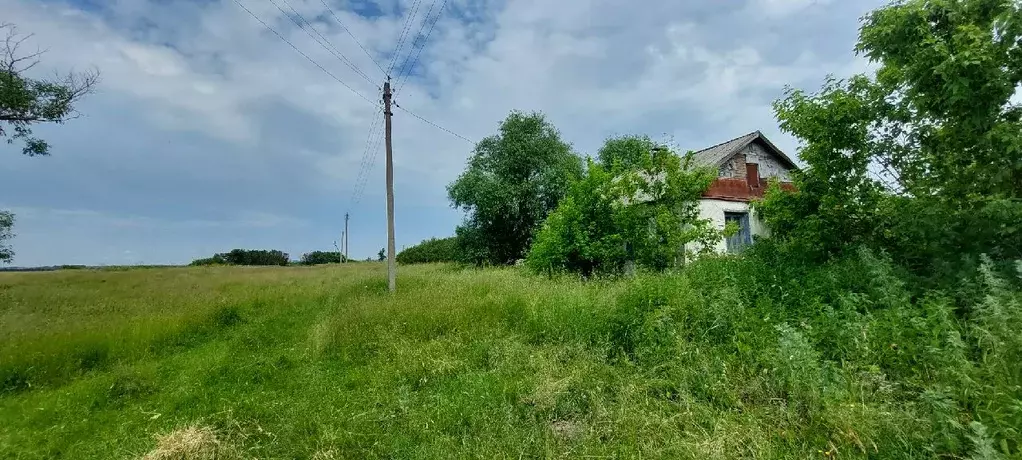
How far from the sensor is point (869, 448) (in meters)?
2.99

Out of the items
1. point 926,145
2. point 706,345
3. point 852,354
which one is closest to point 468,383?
point 706,345

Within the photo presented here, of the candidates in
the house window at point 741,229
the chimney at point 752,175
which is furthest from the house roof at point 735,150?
the house window at point 741,229

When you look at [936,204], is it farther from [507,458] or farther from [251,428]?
[251,428]

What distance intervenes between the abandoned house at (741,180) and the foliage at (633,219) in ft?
13.3

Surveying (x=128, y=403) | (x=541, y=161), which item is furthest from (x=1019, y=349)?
(x=541, y=161)

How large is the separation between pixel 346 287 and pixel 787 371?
39.5ft

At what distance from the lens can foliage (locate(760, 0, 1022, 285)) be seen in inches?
197

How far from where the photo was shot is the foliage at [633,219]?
12336 mm

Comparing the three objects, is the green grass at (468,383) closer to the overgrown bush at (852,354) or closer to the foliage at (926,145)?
the overgrown bush at (852,354)

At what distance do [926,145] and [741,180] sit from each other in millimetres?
12187

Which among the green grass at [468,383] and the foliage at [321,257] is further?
the foliage at [321,257]

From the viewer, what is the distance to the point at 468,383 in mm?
5133

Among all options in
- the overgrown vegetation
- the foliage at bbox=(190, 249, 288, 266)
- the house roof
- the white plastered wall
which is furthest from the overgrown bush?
the foliage at bbox=(190, 249, 288, 266)

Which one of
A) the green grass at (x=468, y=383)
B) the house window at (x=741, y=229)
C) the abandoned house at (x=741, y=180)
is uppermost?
the abandoned house at (x=741, y=180)
